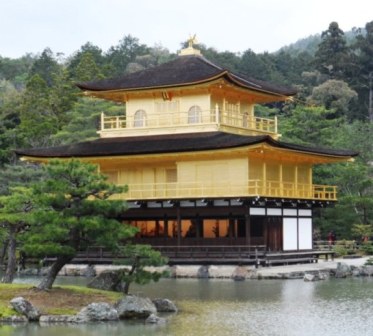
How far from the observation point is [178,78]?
44250mm

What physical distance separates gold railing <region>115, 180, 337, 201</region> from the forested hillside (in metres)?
7.38

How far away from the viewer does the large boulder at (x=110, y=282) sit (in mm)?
26812

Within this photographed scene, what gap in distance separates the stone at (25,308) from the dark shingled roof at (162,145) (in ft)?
56.6

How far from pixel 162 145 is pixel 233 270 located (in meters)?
7.24

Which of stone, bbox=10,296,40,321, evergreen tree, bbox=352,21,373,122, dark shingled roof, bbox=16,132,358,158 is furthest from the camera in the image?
evergreen tree, bbox=352,21,373,122

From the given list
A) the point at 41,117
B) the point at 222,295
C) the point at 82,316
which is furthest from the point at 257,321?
the point at 41,117

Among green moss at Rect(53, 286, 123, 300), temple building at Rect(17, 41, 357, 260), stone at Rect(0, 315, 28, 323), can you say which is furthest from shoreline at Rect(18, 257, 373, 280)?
stone at Rect(0, 315, 28, 323)

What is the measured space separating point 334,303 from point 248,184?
1368 centimetres

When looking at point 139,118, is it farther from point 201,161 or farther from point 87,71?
point 87,71


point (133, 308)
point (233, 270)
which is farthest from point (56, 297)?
point (233, 270)

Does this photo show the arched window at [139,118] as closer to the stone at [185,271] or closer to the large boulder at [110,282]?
the stone at [185,271]

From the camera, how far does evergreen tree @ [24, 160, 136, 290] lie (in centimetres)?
2505

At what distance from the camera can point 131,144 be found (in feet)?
143

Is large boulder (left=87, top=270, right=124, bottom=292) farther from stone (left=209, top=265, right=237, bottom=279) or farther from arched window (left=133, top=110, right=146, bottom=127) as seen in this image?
arched window (left=133, top=110, right=146, bottom=127)
